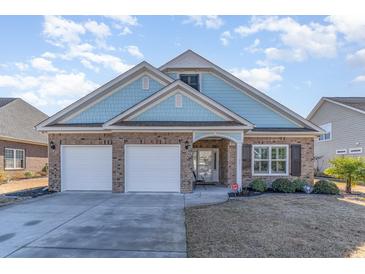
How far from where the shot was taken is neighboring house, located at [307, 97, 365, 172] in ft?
66.7

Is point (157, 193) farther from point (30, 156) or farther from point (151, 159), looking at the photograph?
point (30, 156)

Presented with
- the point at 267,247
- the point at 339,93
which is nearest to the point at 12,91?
the point at 267,247

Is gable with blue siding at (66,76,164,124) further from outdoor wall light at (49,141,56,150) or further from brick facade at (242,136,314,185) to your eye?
brick facade at (242,136,314,185)

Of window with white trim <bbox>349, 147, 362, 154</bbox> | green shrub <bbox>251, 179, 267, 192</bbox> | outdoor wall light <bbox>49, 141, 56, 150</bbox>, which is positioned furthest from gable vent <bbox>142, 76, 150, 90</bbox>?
window with white trim <bbox>349, 147, 362, 154</bbox>

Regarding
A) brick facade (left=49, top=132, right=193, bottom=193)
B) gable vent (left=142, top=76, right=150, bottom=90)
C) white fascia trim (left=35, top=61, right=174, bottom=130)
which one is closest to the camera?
brick facade (left=49, top=132, right=193, bottom=193)

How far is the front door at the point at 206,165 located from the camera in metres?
16.8

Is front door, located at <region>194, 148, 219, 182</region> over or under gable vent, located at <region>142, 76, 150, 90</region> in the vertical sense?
under

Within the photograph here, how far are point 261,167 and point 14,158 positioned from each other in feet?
56.9

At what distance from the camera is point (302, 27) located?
11.7m

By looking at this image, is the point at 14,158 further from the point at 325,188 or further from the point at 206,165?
the point at 325,188

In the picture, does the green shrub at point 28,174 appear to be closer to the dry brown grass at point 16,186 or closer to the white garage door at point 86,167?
the dry brown grass at point 16,186

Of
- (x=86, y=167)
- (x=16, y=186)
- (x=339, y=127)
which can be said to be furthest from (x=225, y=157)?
(x=339, y=127)

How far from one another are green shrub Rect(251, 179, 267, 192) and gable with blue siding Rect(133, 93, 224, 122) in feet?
11.8

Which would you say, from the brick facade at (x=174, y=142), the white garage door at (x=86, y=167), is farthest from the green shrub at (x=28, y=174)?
the white garage door at (x=86, y=167)
